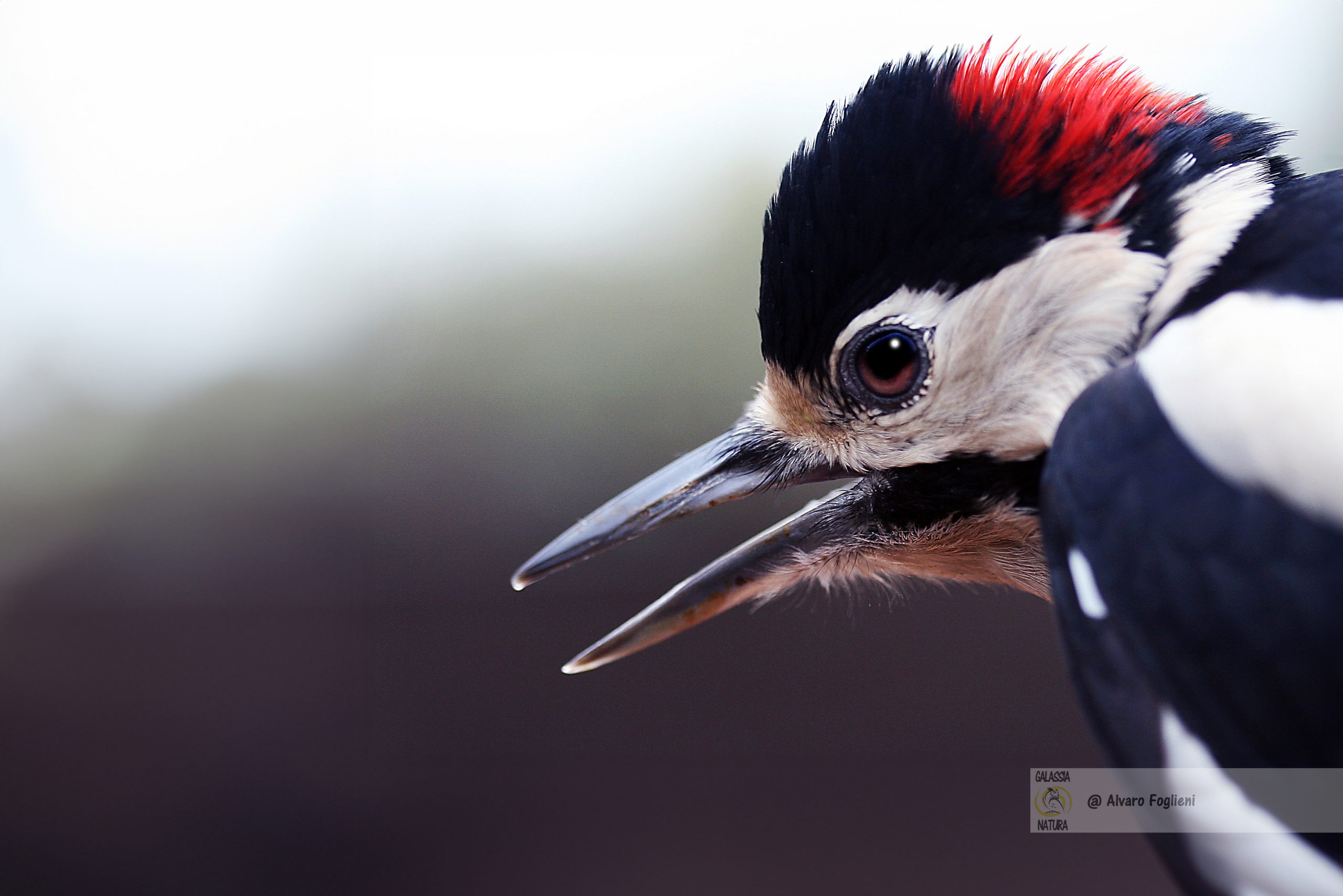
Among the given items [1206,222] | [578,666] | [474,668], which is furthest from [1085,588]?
[474,668]

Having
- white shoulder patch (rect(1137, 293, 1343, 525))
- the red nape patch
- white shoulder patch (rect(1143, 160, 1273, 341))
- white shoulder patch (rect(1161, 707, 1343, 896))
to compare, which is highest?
the red nape patch

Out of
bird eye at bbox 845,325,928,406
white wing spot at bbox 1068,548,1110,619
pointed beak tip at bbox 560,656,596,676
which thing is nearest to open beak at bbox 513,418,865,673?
pointed beak tip at bbox 560,656,596,676

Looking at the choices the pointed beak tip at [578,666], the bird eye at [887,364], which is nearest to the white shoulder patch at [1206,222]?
the bird eye at [887,364]

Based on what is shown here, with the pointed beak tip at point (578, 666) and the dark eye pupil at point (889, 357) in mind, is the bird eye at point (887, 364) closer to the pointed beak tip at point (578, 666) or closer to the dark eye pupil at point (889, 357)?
the dark eye pupil at point (889, 357)

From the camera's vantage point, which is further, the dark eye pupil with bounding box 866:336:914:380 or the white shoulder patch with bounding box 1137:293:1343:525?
the dark eye pupil with bounding box 866:336:914:380

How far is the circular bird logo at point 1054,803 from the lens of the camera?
93 cm

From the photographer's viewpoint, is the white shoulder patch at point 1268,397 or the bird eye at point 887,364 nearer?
the white shoulder patch at point 1268,397

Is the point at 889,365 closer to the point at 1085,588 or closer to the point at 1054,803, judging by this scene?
the point at 1085,588

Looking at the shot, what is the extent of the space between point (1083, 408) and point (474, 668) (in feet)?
6.47

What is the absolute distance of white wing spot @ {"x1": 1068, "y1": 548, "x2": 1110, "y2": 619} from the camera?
2.29 ft

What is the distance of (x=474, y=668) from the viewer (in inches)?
95.2

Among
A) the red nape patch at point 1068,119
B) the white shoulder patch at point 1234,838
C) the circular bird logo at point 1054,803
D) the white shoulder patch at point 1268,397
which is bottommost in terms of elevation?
the circular bird logo at point 1054,803

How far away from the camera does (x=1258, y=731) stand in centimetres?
66

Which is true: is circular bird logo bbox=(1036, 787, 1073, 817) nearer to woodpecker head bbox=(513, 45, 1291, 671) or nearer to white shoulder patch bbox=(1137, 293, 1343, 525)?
woodpecker head bbox=(513, 45, 1291, 671)
